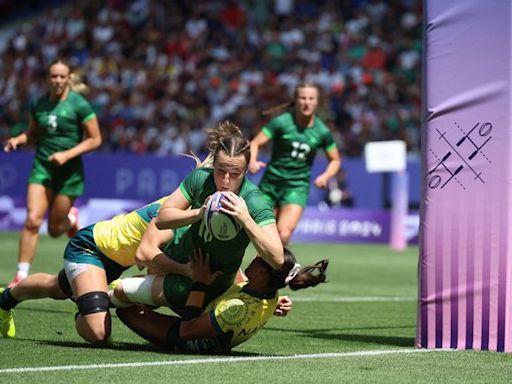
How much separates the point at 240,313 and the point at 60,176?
19.5 ft

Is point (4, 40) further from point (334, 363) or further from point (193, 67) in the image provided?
point (334, 363)

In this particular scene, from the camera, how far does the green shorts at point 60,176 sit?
1309 cm

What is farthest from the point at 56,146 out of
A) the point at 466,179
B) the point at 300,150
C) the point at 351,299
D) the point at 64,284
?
the point at 466,179

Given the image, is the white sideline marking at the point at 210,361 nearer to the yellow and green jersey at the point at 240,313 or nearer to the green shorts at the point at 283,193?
the yellow and green jersey at the point at 240,313

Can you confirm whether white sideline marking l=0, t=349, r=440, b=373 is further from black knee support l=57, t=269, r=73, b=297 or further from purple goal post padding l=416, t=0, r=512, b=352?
black knee support l=57, t=269, r=73, b=297

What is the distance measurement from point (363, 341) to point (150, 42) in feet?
77.5

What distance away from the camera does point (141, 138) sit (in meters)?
28.5

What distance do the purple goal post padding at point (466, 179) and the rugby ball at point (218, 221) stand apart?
5.09ft

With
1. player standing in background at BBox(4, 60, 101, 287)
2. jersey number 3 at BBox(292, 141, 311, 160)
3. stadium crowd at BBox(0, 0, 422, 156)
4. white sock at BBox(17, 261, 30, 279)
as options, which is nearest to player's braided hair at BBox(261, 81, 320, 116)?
jersey number 3 at BBox(292, 141, 311, 160)

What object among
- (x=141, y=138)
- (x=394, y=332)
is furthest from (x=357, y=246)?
(x=394, y=332)

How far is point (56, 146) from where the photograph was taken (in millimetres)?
13125

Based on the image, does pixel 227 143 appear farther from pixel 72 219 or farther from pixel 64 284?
pixel 72 219

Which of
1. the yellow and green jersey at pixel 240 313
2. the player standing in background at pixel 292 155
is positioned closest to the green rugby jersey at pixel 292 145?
the player standing in background at pixel 292 155

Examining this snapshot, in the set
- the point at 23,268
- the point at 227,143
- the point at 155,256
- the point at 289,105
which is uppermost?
the point at 289,105
